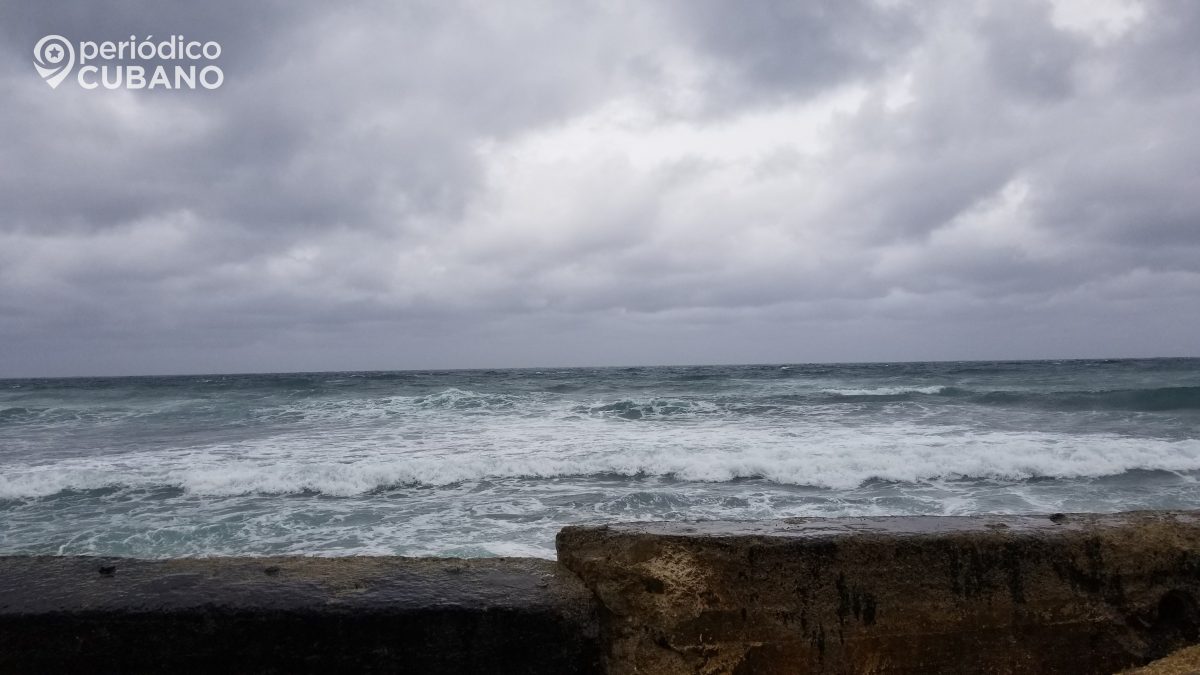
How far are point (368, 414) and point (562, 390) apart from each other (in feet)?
29.1

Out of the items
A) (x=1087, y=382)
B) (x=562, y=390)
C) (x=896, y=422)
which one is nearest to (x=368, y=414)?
(x=562, y=390)

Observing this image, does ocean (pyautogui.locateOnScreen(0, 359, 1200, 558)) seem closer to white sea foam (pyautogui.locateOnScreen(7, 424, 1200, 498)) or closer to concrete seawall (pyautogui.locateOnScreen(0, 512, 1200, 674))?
white sea foam (pyautogui.locateOnScreen(7, 424, 1200, 498))

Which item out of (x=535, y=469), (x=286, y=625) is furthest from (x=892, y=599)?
(x=535, y=469)

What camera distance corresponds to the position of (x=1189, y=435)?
13594mm

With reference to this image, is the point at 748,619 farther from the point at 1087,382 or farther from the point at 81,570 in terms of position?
the point at 1087,382

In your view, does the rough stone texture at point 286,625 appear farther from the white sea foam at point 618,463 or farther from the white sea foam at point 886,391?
the white sea foam at point 886,391

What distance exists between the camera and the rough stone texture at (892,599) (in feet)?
6.05

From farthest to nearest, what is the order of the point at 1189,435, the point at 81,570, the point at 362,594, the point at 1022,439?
1. the point at 1189,435
2. the point at 1022,439
3. the point at 81,570
4. the point at 362,594


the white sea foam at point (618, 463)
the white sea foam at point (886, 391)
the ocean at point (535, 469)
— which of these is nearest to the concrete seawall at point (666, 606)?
the ocean at point (535, 469)

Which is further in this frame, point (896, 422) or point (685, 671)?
point (896, 422)

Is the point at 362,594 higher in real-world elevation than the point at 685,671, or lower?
higher

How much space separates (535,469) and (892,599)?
864cm

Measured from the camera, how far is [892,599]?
6.16 ft

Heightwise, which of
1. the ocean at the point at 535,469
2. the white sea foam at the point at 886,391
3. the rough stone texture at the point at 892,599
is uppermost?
the rough stone texture at the point at 892,599
